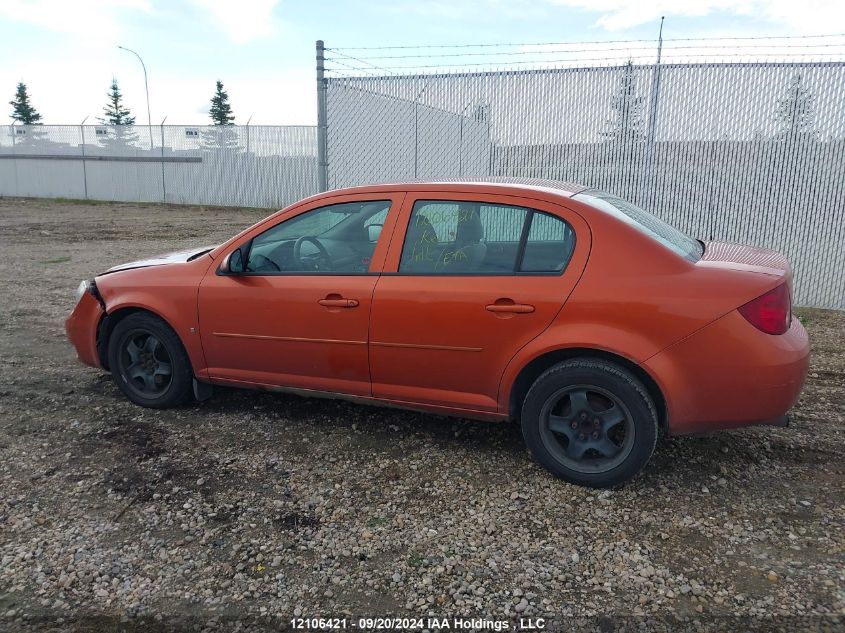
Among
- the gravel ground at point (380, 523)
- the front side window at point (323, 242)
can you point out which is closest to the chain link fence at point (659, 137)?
the gravel ground at point (380, 523)

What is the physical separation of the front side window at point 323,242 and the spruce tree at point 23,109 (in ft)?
220

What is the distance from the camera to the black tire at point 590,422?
3299 millimetres

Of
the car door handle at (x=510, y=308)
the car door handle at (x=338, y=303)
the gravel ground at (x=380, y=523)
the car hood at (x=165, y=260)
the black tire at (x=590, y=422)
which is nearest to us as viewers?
the gravel ground at (x=380, y=523)

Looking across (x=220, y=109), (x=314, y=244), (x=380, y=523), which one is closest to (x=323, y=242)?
(x=314, y=244)

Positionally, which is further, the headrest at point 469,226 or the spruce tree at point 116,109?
the spruce tree at point 116,109

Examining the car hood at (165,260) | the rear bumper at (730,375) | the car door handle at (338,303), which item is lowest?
the rear bumper at (730,375)

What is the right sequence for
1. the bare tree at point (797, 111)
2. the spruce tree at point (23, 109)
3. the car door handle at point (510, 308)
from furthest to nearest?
the spruce tree at point (23, 109) → the bare tree at point (797, 111) → the car door handle at point (510, 308)

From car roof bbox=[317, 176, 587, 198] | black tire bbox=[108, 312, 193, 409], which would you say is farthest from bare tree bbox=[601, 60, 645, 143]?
black tire bbox=[108, 312, 193, 409]

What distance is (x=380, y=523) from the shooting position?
3.20m

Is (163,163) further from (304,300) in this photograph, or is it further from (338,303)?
(338,303)

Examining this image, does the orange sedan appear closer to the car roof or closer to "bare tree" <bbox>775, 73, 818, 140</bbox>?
the car roof

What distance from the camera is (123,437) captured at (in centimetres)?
416

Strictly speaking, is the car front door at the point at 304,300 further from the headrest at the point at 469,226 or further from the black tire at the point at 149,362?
the headrest at the point at 469,226

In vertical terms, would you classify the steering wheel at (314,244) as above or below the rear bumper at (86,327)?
above
